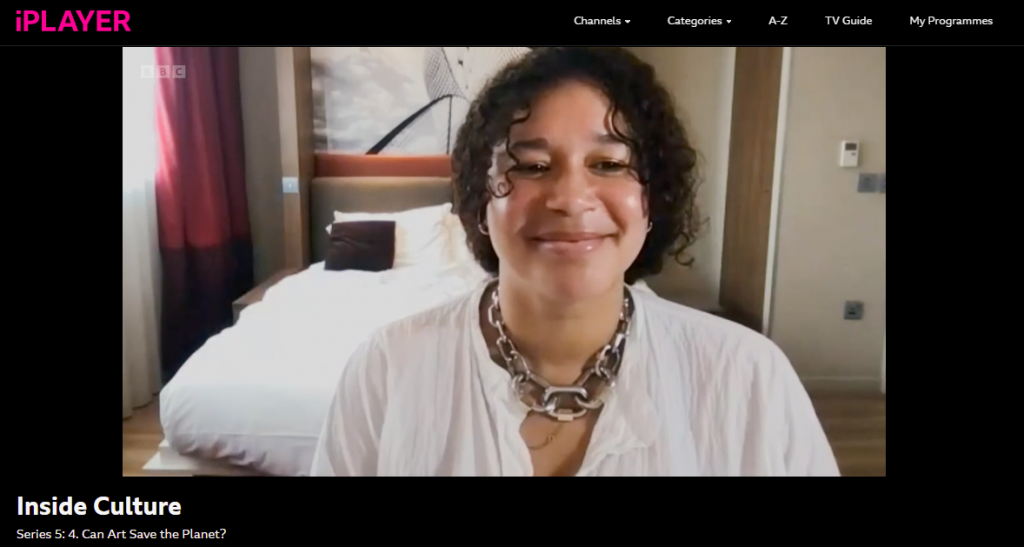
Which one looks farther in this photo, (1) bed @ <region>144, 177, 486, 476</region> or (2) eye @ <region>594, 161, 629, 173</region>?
(1) bed @ <region>144, 177, 486, 476</region>

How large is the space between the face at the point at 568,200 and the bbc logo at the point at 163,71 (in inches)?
16.7

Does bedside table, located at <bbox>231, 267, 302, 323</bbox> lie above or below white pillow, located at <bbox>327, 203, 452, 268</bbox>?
below

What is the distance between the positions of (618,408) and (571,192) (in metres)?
0.27

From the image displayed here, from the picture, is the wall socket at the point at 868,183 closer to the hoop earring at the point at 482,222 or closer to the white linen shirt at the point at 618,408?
the white linen shirt at the point at 618,408

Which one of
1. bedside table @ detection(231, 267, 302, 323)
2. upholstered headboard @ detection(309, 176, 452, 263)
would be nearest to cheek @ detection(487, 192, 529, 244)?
upholstered headboard @ detection(309, 176, 452, 263)

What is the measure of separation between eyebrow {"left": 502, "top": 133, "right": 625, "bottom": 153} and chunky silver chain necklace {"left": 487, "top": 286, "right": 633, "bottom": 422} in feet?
0.73

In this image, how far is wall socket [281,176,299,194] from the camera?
889mm

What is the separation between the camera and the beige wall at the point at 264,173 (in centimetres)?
86

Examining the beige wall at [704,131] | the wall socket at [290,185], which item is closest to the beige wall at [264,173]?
the wall socket at [290,185]

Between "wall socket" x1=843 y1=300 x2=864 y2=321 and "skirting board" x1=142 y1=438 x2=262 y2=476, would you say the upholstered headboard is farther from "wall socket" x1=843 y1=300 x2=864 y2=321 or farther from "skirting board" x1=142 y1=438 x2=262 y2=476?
"wall socket" x1=843 y1=300 x2=864 y2=321

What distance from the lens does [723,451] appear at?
0.79m
